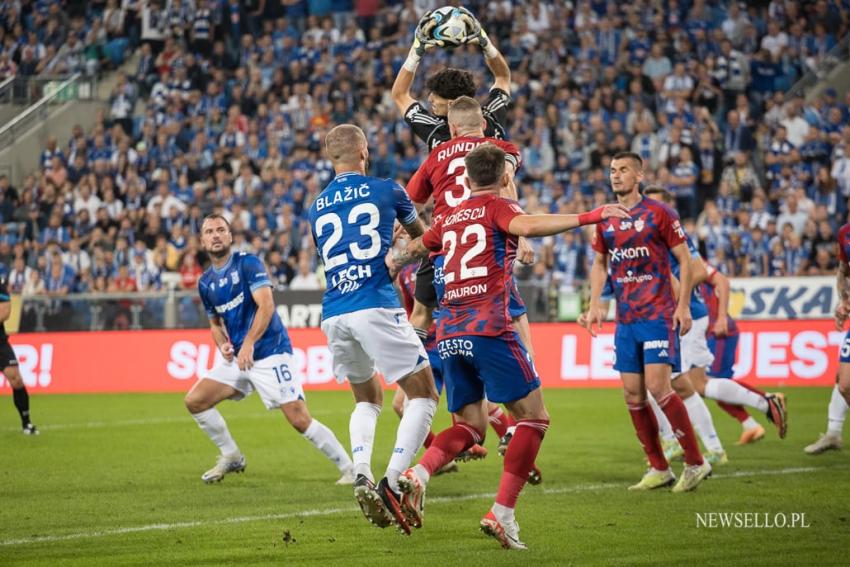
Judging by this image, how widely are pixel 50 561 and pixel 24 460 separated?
5290 millimetres

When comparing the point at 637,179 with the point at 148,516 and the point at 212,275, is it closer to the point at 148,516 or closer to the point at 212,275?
the point at 212,275

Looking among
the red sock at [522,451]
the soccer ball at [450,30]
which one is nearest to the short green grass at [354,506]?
the red sock at [522,451]

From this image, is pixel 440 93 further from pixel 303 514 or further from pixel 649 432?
pixel 303 514

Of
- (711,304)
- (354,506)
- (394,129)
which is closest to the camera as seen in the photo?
(354,506)

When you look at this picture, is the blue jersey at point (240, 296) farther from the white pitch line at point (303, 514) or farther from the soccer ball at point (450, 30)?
the soccer ball at point (450, 30)

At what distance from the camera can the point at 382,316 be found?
26.0 feet

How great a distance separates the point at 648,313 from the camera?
369 inches

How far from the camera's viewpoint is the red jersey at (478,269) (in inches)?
284

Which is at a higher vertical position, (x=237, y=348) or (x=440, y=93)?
(x=440, y=93)

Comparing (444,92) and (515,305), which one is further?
(515,305)

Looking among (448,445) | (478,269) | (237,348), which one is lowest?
(448,445)

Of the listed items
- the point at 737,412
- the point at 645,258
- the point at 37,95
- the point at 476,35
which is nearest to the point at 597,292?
the point at 645,258

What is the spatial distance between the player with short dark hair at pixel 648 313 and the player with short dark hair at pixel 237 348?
8.19ft

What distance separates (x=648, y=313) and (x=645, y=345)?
25 cm
